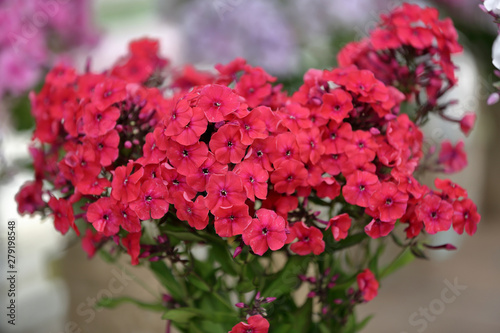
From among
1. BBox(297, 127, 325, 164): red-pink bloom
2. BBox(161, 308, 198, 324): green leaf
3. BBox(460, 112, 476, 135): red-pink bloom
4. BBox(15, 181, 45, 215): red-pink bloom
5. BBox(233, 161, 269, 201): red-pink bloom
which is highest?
BBox(460, 112, 476, 135): red-pink bloom

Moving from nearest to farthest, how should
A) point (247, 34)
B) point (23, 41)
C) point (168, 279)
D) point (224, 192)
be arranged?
point (224, 192) < point (168, 279) < point (23, 41) < point (247, 34)

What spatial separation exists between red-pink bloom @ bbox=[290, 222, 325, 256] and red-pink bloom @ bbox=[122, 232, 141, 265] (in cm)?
13

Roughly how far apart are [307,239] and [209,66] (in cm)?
70

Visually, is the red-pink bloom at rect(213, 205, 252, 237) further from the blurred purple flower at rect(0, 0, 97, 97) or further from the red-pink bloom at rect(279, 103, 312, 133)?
the blurred purple flower at rect(0, 0, 97, 97)

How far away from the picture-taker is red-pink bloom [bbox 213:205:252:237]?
0.36 meters

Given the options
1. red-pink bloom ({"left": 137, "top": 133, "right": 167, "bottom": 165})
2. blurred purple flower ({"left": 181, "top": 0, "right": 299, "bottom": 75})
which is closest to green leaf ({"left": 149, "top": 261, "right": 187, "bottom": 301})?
red-pink bloom ({"left": 137, "top": 133, "right": 167, "bottom": 165})

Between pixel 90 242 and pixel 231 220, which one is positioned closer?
pixel 231 220

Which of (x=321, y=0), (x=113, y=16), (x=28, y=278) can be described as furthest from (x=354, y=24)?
(x=113, y=16)

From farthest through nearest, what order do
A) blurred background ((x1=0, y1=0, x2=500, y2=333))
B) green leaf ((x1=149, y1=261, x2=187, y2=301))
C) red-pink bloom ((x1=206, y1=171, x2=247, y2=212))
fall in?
blurred background ((x1=0, y1=0, x2=500, y2=333)), green leaf ((x1=149, y1=261, x2=187, y2=301)), red-pink bloom ((x1=206, y1=171, x2=247, y2=212))

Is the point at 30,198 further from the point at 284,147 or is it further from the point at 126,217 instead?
the point at 284,147

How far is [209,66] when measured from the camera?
1.02 meters

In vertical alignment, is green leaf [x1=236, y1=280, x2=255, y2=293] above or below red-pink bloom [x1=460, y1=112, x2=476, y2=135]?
below

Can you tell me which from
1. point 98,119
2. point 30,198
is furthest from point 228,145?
point 30,198

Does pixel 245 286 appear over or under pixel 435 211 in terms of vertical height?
under
